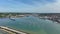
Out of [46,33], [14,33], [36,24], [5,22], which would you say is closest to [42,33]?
[46,33]

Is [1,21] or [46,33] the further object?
[1,21]

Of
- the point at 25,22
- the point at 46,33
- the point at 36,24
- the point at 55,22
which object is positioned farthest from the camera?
the point at 55,22

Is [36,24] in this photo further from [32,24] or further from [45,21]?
[45,21]

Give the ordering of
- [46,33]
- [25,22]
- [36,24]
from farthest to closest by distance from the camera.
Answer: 1. [25,22]
2. [36,24]
3. [46,33]

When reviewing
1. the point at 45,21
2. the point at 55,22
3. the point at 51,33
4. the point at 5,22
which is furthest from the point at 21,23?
the point at 51,33

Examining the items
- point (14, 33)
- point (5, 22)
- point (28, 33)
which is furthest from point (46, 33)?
point (5, 22)

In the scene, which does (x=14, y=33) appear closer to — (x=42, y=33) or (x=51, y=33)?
(x=42, y=33)

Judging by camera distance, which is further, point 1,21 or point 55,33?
point 1,21

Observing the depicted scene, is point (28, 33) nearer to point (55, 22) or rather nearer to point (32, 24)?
point (32, 24)

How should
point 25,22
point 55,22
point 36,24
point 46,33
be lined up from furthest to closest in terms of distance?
point 55,22 < point 25,22 < point 36,24 < point 46,33
